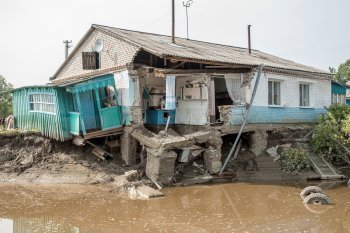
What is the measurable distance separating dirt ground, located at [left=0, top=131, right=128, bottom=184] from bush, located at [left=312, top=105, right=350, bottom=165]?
9.13 meters

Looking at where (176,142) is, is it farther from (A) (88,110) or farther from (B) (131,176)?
(A) (88,110)

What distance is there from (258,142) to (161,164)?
5.87 meters

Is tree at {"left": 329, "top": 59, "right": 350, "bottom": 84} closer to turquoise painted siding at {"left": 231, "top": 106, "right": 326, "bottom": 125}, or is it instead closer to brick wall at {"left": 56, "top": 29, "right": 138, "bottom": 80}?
turquoise painted siding at {"left": 231, "top": 106, "right": 326, "bottom": 125}

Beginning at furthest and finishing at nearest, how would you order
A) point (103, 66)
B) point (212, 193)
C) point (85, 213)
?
point (103, 66), point (212, 193), point (85, 213)

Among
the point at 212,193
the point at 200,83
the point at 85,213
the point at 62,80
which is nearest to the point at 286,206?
the point at 212,193

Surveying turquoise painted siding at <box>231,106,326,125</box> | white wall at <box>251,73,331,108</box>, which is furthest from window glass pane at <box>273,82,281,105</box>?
turquoise painted siding at <box>231,106,326,125</box>

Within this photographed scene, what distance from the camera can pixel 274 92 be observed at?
19625 mm

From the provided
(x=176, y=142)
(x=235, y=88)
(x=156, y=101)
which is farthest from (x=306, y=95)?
(x=176, y=142)

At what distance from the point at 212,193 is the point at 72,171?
225 inches

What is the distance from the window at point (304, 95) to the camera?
21.2 metres

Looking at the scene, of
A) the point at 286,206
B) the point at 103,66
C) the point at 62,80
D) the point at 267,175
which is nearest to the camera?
the point at 286,206

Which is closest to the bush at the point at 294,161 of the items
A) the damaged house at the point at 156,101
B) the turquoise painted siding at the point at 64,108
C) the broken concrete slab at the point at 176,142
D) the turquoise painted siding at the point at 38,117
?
the damaged house at the point at 156,101

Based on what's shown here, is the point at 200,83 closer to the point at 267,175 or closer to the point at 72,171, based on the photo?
the point at 267,175

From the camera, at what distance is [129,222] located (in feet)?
32.9
